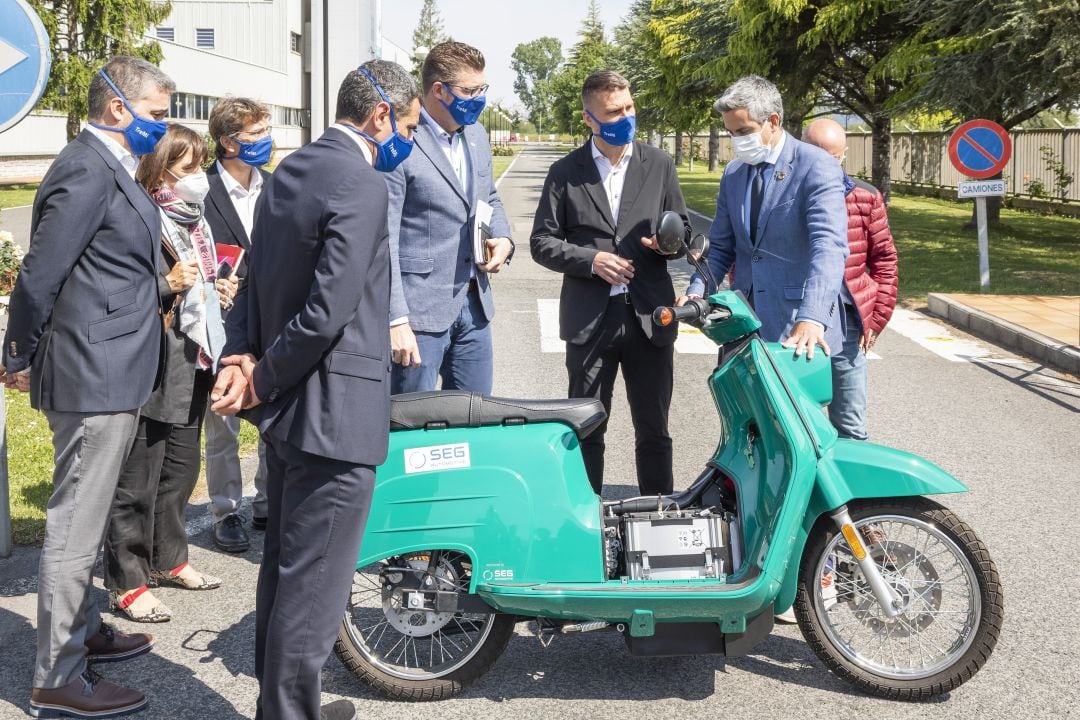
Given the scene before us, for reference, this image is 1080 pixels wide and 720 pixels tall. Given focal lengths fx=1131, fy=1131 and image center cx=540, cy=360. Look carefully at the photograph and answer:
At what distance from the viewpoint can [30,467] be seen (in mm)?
6230

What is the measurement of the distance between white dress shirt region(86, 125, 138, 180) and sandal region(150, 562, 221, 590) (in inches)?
69.3

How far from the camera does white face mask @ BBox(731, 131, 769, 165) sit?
4418 mm

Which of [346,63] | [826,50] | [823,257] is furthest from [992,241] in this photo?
[346,63]

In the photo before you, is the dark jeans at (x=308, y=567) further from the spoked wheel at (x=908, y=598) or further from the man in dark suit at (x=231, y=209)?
the man in dark suit at (x=231, y=209)

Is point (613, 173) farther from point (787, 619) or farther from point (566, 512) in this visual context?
point (787, 619)

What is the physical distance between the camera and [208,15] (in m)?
64.2

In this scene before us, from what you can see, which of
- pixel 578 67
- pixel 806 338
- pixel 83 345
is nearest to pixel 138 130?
pixel 83 345

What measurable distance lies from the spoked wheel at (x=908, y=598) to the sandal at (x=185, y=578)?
243 cm

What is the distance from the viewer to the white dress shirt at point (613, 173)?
15.9 feet

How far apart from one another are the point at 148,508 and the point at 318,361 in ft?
6.02

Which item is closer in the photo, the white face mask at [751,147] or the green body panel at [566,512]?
the green body panel at [566,512]

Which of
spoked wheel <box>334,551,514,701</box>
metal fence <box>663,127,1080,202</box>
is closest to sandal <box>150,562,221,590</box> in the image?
spoked wheel <box>334,551,514,701</box>

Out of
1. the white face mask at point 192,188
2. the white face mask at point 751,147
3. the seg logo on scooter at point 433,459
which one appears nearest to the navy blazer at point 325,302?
the seg logo on scooter at point 433,459

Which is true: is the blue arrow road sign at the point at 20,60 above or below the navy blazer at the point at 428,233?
above
